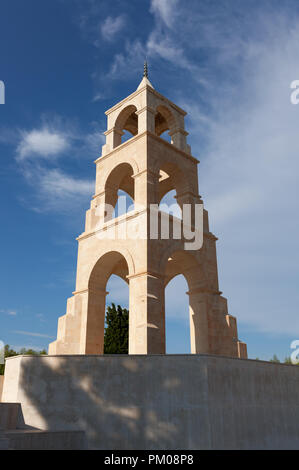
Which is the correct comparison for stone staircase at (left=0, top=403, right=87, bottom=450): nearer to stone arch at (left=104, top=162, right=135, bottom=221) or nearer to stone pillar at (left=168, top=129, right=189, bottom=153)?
stone arch at (left=104, top=162, right=135, bottom=221)

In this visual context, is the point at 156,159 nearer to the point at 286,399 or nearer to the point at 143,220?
the point at 143,220

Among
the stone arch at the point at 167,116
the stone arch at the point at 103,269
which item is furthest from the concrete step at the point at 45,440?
the stone arch at the point at 167,116

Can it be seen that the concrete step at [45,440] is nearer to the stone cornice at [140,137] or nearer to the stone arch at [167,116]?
the stone cornice at [140,137]

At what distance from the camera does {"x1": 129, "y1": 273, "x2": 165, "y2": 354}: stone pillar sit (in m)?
17.2

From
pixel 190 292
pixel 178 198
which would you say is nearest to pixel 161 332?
pixel 190 292

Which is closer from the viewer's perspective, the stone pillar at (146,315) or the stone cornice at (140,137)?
the stone pillar at (146,315)

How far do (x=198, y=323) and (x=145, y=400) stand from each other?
846cm

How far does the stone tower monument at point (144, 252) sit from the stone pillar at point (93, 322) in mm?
52

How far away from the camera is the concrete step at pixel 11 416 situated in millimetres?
12773

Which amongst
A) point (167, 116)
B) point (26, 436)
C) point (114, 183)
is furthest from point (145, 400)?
point (167, 116)

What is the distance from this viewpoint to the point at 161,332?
1791 centimetres

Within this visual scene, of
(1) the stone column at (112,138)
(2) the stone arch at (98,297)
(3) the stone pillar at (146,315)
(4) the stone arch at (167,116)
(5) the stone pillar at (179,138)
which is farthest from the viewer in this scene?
(4) the stone arch at (167,116)

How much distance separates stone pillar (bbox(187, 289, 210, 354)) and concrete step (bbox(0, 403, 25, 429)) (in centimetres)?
999
